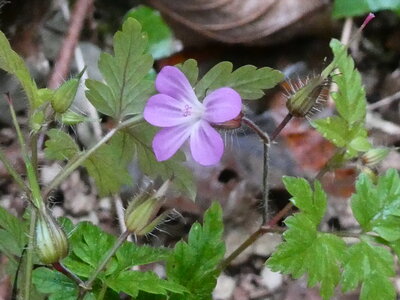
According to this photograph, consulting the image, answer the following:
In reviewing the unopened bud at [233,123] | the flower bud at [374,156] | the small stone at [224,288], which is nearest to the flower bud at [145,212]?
the unopened bud at [233,123]

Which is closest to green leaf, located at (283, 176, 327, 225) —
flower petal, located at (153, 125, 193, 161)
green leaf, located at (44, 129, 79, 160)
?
flower petal, located at (153, 125, 193, 161)

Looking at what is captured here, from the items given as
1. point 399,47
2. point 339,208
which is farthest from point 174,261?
point 399,47

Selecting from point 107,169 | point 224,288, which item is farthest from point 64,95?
point 224,288

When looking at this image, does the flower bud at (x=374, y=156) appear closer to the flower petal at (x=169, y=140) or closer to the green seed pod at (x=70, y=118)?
the flower petal at (x=169, y=140)

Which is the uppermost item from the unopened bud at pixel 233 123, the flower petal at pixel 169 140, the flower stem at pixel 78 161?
the unopened bud at pixel 233 123

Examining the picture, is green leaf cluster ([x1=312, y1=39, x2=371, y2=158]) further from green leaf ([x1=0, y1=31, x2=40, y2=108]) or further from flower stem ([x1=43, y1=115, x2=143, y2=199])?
green leaf ([x1=0, y1=31, x2=40, y2=108])

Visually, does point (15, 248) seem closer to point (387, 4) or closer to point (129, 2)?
point (129, 2)
